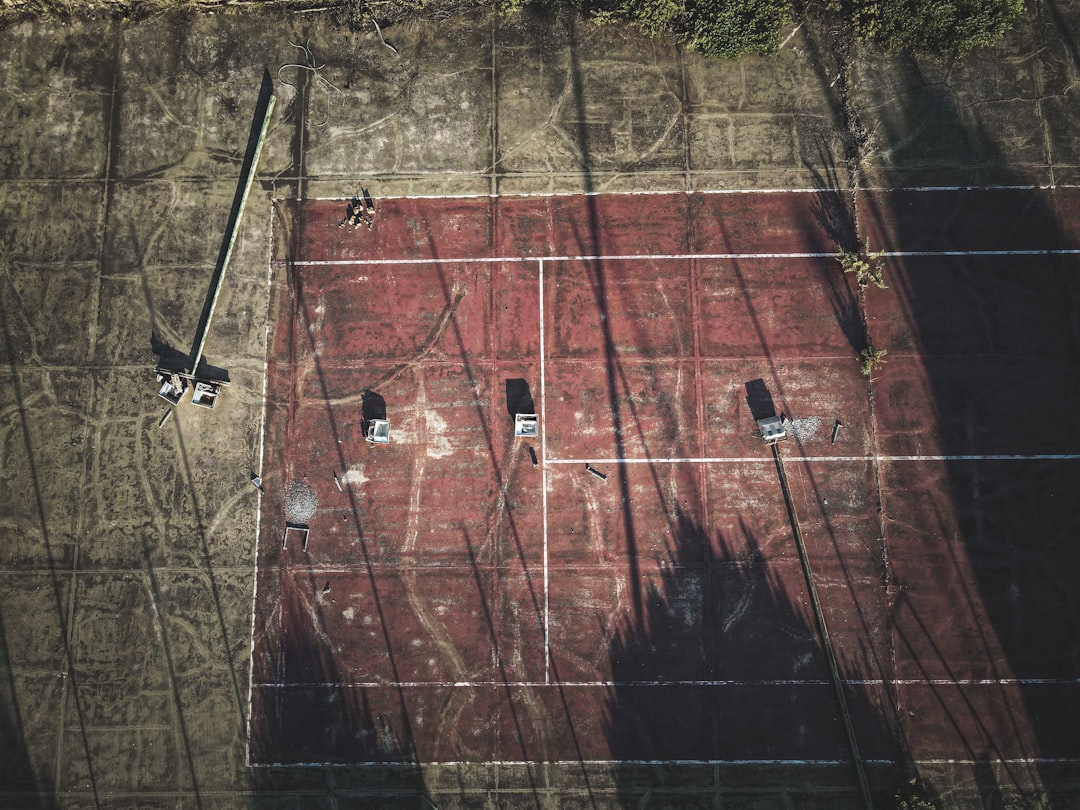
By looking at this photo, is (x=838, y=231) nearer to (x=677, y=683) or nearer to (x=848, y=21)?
(x=848, y=21)

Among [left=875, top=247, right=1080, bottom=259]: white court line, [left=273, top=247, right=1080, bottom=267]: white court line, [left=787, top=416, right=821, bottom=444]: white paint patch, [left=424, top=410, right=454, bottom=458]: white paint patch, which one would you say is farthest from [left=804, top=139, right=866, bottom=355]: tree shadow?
[left=424, top=410, right=454, bottom=458]: white paint patch

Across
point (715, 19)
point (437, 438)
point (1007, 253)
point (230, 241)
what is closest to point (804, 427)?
point (1007, 253)

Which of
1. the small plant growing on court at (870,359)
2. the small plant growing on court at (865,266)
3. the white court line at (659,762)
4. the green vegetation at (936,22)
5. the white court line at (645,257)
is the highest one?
the green vegetation at (936,22)

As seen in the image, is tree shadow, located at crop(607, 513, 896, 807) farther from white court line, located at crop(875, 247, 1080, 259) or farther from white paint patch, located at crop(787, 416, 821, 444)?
white court line, located at crop(875, 247, 1080, 259)

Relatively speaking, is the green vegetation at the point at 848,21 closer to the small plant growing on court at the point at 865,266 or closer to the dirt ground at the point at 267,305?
the dirt ground at the point at 267,305

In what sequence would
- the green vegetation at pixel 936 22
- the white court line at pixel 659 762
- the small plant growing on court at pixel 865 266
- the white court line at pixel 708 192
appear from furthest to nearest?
the white court line at pixel 708 192 → the green vegetation at pixel 936 22 → the small plant growing on court at pixel 865 266 → the white court line at pixel 659 762

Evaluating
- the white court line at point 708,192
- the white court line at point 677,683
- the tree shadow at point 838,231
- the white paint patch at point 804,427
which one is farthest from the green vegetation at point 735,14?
the white court line at point 677,683

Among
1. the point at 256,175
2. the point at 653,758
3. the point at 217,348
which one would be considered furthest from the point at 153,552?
the point at 653,758
